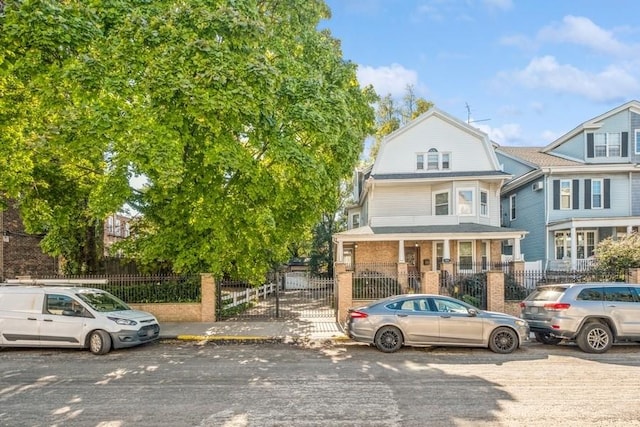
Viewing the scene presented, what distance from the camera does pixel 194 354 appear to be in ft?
34.1

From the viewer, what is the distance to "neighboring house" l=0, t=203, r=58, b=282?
1995cm

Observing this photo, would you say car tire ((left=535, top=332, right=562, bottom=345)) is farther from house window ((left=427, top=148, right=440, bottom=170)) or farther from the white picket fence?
house window ((left=427, top=148, right=440, bottom=170))

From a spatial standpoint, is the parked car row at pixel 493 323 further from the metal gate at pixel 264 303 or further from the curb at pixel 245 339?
the metal gate at pixel 264 303

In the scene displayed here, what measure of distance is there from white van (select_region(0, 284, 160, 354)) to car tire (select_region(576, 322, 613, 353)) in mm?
11011

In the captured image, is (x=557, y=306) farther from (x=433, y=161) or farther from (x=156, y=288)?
(x=433, y=161)

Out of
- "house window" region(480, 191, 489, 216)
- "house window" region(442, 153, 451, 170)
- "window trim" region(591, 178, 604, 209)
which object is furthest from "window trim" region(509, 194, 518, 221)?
"house window" region(442, 153, 451, 170)

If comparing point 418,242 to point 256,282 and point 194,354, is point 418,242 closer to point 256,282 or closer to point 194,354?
point 256,282

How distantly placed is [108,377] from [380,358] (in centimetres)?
575

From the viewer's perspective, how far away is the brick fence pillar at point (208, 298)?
1498cm

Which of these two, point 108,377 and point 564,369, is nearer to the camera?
point 108,377

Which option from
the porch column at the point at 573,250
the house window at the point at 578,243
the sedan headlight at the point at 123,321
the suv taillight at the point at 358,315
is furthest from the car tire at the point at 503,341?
the house window at the point at 578,243

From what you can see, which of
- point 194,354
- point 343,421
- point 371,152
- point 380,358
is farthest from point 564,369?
point 371,152

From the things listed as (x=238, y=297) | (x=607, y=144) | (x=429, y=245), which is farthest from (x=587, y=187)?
(x=238, y=297)

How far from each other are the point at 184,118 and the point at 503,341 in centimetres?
1032
